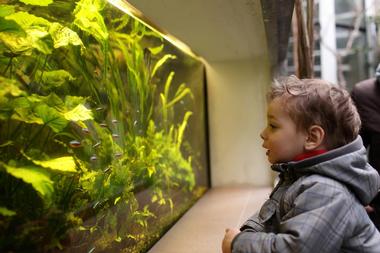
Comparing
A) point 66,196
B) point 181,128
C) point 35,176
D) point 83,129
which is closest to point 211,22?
point 181,128

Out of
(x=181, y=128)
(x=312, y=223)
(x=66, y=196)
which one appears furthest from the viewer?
(x=181, y=128)

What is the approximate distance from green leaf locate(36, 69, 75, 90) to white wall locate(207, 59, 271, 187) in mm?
2387

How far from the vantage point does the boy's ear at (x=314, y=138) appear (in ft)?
3.49

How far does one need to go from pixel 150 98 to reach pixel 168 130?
361 mm

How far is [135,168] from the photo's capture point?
6.23 feet

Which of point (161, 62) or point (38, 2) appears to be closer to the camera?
point (38, 2)

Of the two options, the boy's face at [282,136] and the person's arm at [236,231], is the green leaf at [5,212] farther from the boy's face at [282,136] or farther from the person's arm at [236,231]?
the boy's face at [282,136]

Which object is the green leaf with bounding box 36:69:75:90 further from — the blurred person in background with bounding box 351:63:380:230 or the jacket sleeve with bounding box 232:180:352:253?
the blurred person in background with bounding box 351:63:380:230

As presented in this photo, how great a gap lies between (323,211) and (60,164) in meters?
0.69

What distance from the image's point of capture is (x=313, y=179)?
100 centimetres

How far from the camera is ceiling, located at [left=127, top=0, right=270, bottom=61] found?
74.3 inches

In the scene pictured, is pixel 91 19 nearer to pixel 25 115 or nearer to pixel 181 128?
pixel 25 115

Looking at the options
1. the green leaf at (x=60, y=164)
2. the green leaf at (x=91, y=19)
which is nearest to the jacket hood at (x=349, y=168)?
the green leaf at (x=60, y=164)

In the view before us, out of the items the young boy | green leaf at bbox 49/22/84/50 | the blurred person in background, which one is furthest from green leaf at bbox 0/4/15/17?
the blurred person in background
